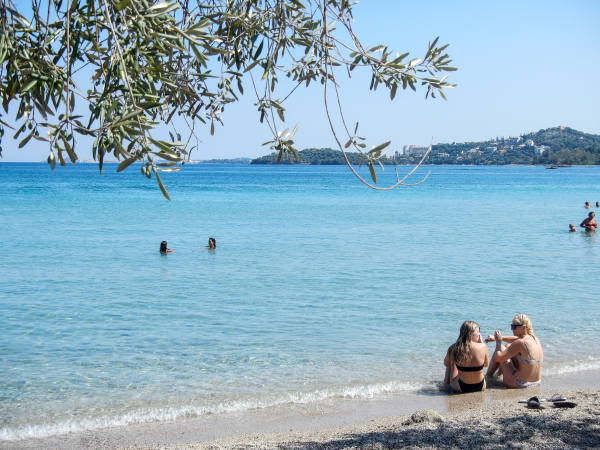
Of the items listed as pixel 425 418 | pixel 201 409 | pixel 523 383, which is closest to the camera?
pixel 425 418

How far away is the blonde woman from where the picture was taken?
24.4ft

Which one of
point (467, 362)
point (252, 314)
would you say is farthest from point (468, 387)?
point (252, 314)

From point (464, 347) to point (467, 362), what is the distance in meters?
0.20

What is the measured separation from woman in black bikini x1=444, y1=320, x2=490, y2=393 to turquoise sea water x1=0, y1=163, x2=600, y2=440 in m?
0.39

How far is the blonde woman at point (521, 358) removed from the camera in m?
7.45

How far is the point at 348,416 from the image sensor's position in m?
6.76

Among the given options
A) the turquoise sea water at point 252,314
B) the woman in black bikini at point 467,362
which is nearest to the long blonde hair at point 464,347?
the woman in black bikini at point 467,362

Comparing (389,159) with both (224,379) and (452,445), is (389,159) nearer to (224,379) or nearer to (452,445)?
(452,445)

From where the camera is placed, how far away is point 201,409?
6.98 m

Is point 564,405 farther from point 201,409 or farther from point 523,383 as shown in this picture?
point 201,409

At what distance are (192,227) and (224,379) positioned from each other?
73.0 feet

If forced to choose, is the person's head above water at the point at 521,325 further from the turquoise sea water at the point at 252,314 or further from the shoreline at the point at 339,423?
the turquoise sea water at the point at 252,314

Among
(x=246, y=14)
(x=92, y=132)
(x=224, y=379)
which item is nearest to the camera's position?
(x=92, y=132)

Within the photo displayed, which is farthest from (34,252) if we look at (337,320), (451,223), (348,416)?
(451,223)
